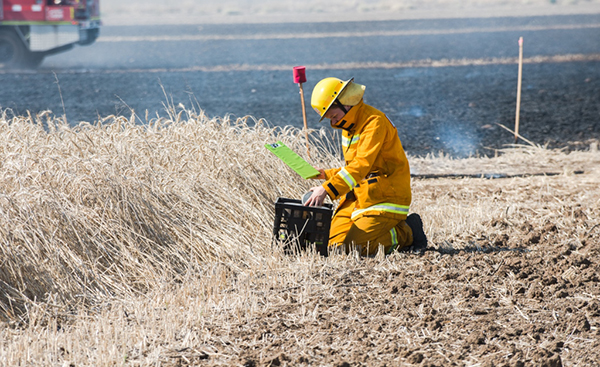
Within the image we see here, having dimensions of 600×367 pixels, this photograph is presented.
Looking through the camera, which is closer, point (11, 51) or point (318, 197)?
point (318, 197)

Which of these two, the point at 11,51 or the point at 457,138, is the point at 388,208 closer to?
the point at 457,138

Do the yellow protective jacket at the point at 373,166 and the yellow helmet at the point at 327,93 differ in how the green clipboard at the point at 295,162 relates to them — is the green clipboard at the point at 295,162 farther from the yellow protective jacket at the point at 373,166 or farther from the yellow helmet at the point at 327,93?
the yellow helmet at the point at 327,93

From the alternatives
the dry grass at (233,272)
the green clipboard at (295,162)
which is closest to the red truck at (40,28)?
the dry grass at (233,272)

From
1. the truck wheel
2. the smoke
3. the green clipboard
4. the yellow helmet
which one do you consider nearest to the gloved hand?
the green clipboard

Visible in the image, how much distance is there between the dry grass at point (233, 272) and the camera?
10.9 feet

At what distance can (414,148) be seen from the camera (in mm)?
9414

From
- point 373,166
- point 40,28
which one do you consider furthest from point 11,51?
point 373,166

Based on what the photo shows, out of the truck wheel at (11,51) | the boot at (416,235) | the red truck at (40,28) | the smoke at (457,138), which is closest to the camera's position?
the boot at (416,235)

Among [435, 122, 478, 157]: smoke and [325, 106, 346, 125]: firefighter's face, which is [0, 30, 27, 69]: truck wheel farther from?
[325, 106, 346, 125]: firefighter's face

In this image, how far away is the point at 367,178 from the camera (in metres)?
4.58

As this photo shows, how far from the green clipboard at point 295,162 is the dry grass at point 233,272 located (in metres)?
0.60

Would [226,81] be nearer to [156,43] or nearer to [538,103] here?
[538,103]

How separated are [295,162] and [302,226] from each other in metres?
0.45

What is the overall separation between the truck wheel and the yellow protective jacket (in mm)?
15522
